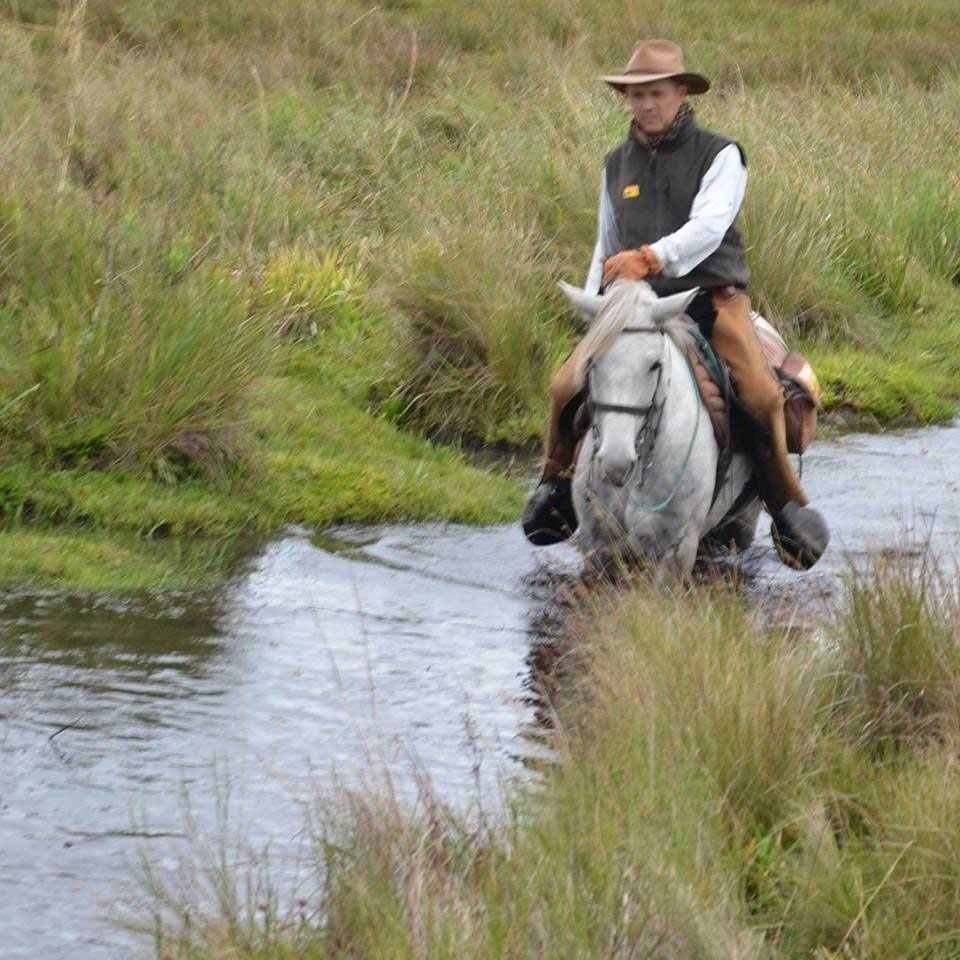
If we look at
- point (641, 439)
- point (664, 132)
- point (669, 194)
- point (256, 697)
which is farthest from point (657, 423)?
point (256, 697)

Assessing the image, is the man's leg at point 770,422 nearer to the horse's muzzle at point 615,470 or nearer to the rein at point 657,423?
the rein at point 657,423

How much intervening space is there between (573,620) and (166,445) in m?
2.77

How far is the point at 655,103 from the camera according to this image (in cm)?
Answer: 906

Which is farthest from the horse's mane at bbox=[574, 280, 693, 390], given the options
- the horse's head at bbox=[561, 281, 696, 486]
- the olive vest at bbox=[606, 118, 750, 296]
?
the olive vest at bbox=[606, 118, 750, 296]

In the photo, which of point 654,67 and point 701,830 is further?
point 654,67

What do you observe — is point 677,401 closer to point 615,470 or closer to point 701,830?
point 615,470

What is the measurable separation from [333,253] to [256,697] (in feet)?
22.8

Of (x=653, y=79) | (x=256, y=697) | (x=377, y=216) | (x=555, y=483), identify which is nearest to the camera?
(x=256, y=697)

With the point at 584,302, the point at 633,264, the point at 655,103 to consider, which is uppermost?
the point at 655,103

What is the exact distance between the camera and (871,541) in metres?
7.11

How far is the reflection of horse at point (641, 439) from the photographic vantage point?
7996 mm

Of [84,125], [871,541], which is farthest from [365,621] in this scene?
[84,125]

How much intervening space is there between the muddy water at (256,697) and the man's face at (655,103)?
2234mm

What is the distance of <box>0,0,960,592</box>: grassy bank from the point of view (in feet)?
32.5
